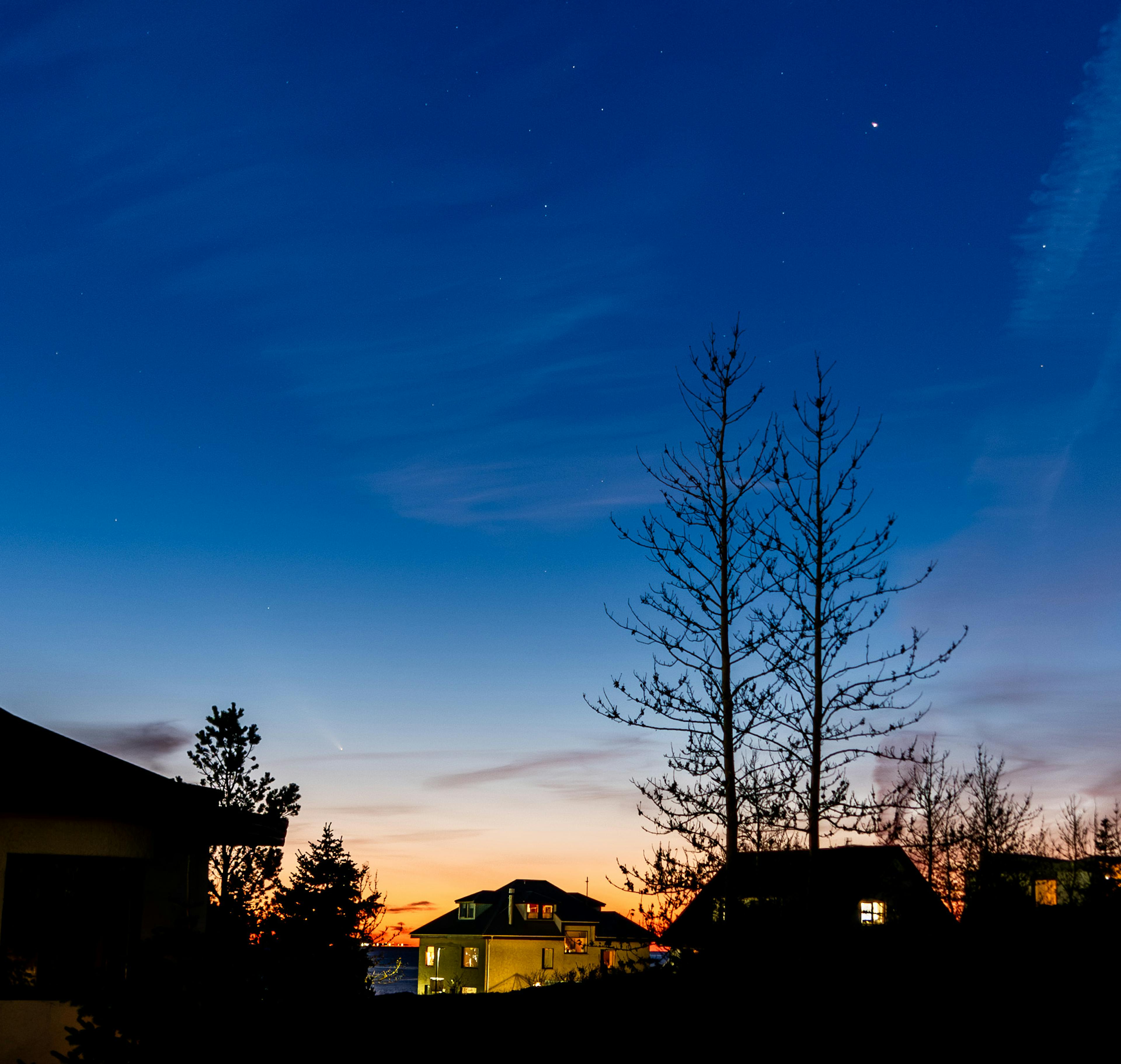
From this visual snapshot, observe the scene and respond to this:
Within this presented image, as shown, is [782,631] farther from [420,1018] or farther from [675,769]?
[420,1018]

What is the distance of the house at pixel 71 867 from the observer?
35.9ft

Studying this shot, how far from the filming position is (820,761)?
16.9 meters

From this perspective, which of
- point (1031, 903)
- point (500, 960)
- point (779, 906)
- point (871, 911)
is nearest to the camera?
point (1031, 903)

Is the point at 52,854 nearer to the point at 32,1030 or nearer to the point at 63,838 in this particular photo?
the point at 63,838

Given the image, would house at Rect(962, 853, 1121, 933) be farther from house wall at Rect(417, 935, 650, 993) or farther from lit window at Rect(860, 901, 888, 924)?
house wall at Rect(417, 935, 650, 993)

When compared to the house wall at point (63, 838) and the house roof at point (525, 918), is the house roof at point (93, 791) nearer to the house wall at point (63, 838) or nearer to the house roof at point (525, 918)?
the house wall at point (63, 838)

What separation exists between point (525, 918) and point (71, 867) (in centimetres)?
6060

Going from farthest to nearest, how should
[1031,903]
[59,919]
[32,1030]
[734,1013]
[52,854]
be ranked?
[1031,903], [59,919], [52,854], [32,1030], [734,1013]

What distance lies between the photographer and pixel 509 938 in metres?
66.2

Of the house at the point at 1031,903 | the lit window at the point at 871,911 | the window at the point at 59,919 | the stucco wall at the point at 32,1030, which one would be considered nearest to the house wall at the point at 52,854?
the stucco wall at the point at 32,1030

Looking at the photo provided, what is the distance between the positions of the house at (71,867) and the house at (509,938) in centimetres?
5473

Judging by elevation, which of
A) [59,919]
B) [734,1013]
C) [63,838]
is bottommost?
[734,1013]

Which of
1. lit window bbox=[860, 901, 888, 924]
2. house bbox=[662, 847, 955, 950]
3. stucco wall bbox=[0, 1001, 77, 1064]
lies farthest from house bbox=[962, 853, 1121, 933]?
lit window bbox=[860, 901, 888, 924]

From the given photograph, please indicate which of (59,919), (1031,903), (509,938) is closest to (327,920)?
(59,919)
